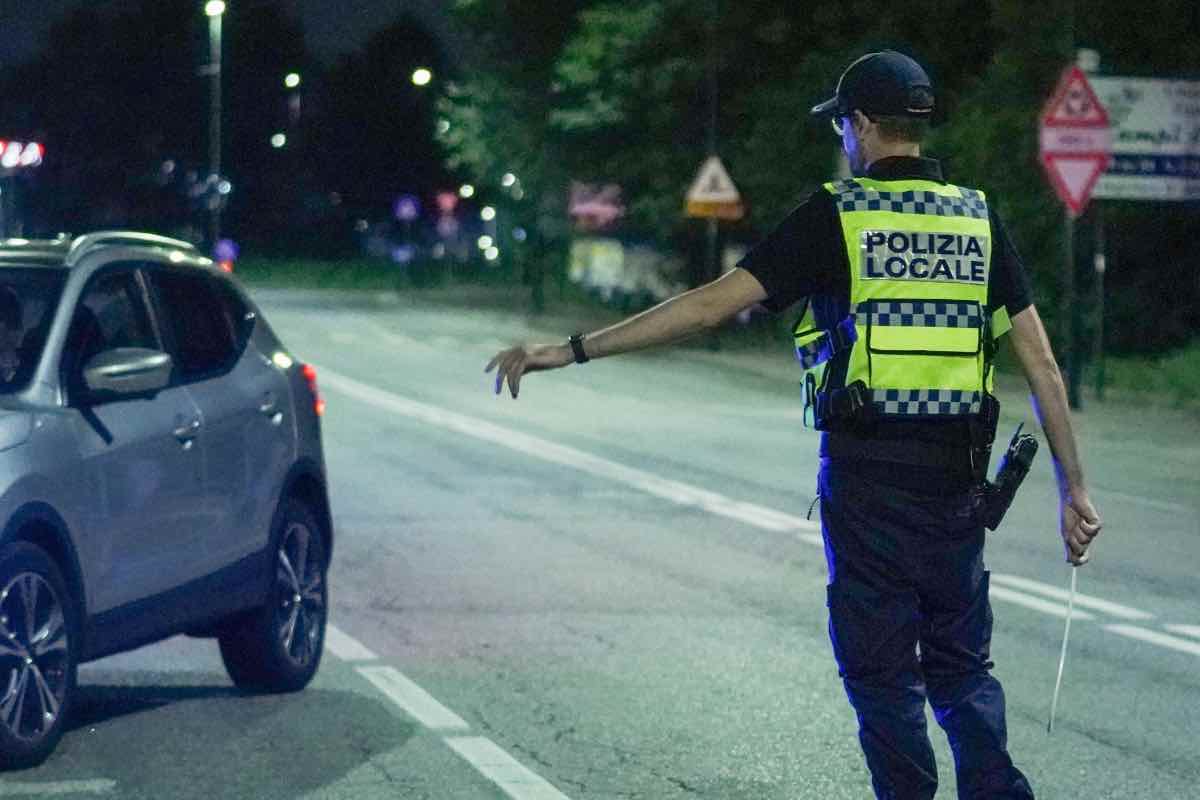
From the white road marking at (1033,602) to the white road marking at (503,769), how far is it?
4.20 m

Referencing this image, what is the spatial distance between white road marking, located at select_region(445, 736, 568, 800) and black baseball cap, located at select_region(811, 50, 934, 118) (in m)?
2.61

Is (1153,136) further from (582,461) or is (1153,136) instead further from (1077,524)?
(1077,524)

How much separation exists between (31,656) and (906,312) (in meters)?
3.32

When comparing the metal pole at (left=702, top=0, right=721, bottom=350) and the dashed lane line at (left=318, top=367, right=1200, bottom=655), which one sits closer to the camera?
the dashed lane line at (left=318, top=367, right=1200, bottom=655)

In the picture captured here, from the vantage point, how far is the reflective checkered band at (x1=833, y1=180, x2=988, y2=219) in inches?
236

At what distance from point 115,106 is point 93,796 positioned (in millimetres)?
134749

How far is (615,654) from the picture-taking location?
10.8 meters

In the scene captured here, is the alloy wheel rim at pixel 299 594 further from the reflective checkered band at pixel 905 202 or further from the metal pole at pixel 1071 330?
the metal pole at pixel 1071 330

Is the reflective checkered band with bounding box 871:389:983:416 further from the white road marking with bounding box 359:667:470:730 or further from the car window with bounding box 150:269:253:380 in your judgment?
the car window with bounding box 150:269:253:380

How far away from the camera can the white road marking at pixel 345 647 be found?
1066cm

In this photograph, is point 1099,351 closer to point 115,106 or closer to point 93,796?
point 93,796

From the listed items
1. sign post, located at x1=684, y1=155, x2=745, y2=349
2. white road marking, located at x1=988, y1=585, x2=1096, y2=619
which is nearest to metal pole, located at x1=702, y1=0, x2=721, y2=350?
sign post, located at x1=684, y1=155, x2=745, y2=349

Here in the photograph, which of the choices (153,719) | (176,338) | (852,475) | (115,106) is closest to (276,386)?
(176,338)

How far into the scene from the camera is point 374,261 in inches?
4943
